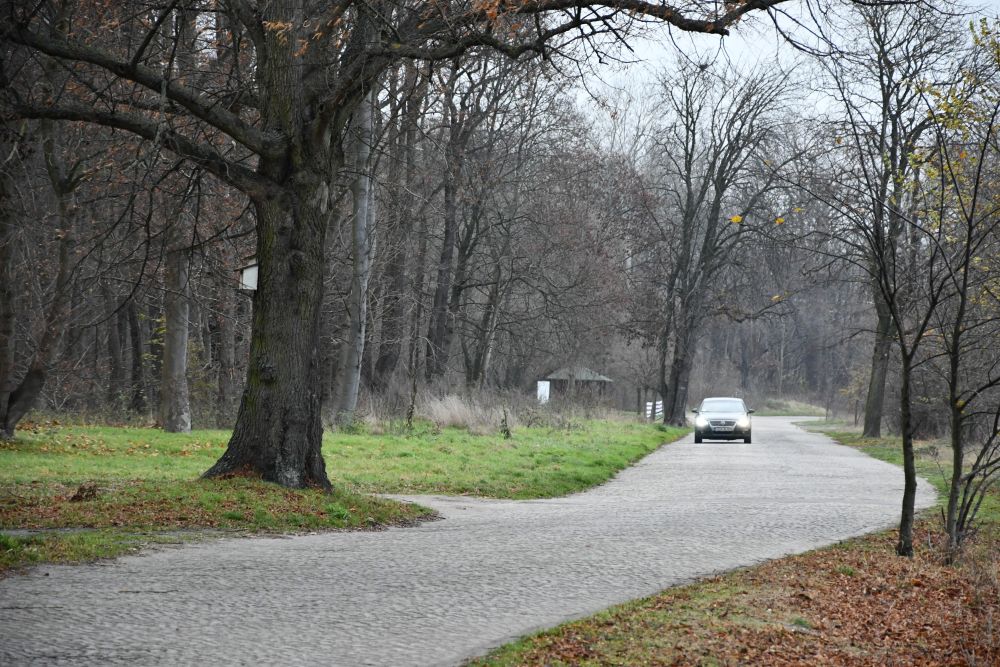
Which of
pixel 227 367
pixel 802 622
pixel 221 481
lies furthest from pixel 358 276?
pixel 802 622

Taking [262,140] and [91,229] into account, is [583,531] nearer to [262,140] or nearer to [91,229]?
[262,140]

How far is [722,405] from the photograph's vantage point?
127 feet

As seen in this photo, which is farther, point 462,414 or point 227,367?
point 227,367

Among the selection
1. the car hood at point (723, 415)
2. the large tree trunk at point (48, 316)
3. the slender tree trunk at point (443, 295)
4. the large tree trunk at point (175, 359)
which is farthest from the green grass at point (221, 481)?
the slender tree trunk at point (443, 295)

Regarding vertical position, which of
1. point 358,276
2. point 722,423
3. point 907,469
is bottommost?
point 722,423

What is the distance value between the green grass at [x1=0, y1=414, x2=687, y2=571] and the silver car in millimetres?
7492

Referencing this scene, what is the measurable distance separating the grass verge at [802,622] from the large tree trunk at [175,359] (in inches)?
634

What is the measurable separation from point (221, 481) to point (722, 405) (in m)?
28.1

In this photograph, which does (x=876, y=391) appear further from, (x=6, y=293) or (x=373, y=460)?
(x=6, y=293)

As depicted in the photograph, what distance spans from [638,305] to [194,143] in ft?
127

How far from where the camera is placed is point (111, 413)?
1112 inches

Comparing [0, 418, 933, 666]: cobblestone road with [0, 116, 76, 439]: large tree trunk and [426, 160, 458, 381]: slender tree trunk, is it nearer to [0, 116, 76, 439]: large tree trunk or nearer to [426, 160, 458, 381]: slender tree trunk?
[0, 116, 76, 439]: large tree trunk

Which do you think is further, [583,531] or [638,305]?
[638,305]

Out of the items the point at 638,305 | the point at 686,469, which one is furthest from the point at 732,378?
the point at 686,469
